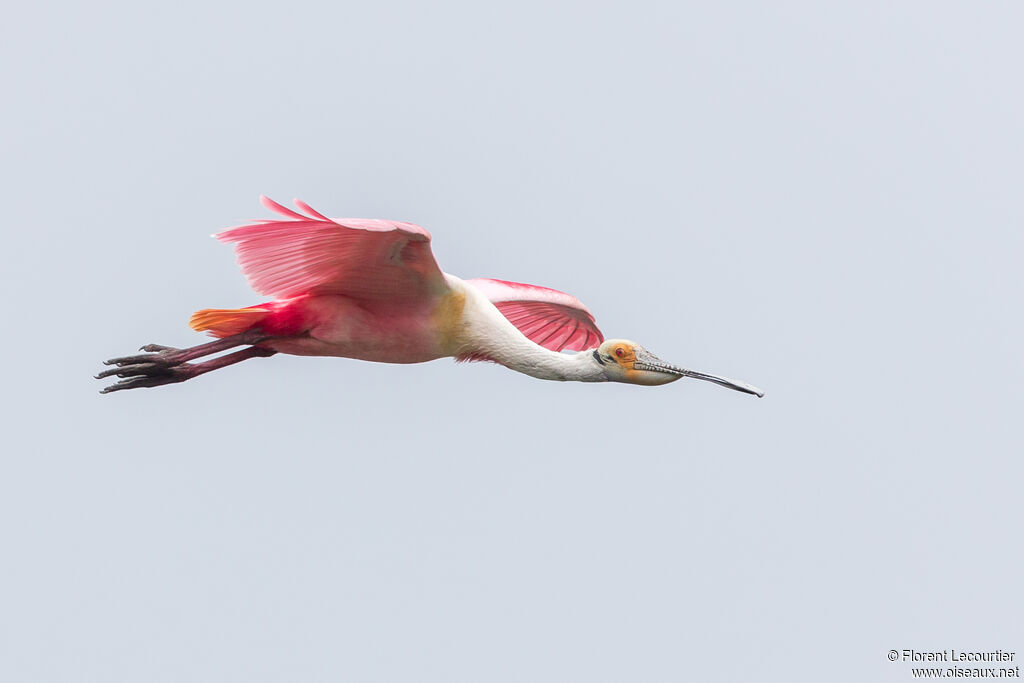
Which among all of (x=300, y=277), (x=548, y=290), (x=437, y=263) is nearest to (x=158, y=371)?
(x=300, y=277)

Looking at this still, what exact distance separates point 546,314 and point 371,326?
1.96 meters

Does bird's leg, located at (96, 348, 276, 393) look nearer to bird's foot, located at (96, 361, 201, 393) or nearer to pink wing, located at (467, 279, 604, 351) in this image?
bird's foot, located at (96, 361, 201, 393)

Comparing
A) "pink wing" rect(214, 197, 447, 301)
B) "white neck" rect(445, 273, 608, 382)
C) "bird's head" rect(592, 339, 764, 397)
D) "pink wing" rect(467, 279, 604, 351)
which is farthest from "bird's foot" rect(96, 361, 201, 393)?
"bird's head" rect(592, 339, 764, 397)

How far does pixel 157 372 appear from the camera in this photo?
11375 millimetres

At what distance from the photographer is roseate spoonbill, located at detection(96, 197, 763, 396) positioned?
11.0 m

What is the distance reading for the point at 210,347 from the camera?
11.3m

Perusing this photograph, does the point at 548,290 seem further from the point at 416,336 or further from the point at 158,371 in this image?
the point at 158,371

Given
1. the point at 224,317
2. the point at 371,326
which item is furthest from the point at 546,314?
the point at 224,317

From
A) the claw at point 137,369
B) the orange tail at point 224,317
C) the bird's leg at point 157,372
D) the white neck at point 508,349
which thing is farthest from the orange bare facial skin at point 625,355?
the claw at point 137,369

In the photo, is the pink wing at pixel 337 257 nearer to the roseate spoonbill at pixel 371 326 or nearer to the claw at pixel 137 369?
the roseate spoonbill at pixel 371 326

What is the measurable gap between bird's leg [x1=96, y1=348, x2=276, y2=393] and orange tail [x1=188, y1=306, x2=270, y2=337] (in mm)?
303

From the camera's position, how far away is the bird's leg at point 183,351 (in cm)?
1129

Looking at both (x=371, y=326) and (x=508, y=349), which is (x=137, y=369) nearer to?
(x=371, y=326)

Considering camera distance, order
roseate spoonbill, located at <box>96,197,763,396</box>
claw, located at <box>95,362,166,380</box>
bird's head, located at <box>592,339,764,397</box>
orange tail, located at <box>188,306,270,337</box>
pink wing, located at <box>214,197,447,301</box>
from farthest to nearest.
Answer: bird's head, located at <box>592,339,764,397</box> → claw, located at <box>95,362,166,380</box> → orange tail, located at <box>188,306,270,337</box> → roseate spoonbill, located at <box>96,197,763,396</box> → pink wing, located at <box>214,197,447,301</box>
